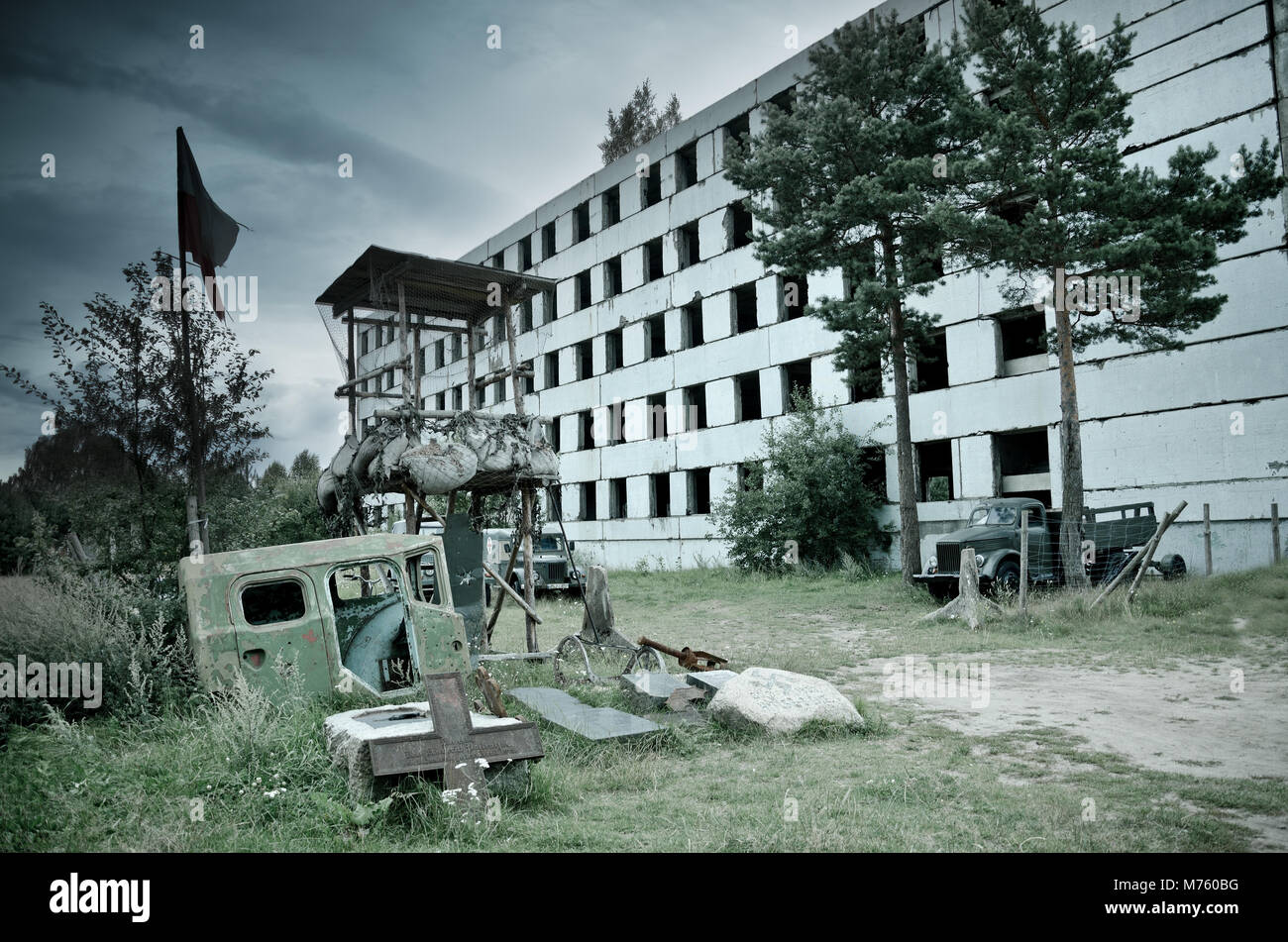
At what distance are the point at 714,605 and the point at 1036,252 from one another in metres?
9.77

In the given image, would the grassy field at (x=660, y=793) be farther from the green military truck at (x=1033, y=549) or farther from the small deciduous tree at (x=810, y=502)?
the small deciduous tree at (x=810, y=502)

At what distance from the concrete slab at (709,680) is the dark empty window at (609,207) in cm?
2851

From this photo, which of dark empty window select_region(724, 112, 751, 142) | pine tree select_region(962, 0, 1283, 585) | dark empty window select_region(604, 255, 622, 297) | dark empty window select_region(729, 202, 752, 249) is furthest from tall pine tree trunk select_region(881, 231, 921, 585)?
dark empty window select_region(604, 255, 622, 297)

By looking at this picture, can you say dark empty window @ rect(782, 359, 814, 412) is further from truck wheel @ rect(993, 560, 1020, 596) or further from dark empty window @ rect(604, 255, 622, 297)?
truck wheel @ rect(993, 560, 1020, 596)

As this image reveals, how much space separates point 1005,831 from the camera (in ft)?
14.2

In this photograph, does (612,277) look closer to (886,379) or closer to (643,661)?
(886,379)

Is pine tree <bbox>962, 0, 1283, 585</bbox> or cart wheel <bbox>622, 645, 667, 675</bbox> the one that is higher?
pine tree <bbox>962, 0, 1283, 585</bbox>

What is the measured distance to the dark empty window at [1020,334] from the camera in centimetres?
2094

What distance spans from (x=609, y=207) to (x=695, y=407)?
412 inches

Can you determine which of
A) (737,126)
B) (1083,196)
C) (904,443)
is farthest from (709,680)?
(737,126)

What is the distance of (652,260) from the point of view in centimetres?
3216

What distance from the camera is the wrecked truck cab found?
6543mm

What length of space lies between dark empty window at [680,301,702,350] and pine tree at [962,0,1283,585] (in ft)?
47.9
